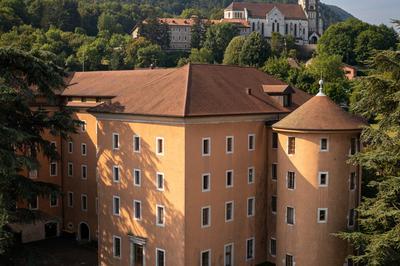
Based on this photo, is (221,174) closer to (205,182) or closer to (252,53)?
(205,182)

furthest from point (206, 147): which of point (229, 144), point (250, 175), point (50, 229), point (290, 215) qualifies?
point (50, 229)

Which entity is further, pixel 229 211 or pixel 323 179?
pixel 229 211

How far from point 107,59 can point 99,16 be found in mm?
65630

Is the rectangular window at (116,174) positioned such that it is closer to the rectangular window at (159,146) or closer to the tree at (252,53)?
the rectangular window at (159,146)

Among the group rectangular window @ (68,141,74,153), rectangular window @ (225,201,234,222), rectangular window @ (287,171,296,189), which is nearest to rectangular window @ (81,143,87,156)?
rectangular window @ (68,141,74,153)

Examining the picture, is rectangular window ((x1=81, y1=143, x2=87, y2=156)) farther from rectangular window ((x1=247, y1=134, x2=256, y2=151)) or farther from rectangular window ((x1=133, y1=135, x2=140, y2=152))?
rectangular window ((x1=247, y1=134, x2=256, y2=151))

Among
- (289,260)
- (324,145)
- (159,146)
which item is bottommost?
(289,260)

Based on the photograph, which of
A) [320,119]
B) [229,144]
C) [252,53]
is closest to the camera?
[320,119]

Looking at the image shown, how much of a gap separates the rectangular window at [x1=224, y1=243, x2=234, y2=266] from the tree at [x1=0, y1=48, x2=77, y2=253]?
524 inches

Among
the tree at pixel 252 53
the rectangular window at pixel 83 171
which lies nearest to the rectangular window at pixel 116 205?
the rectangular window at pixel 83 171

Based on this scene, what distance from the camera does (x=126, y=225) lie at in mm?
43812

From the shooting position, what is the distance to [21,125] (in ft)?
130

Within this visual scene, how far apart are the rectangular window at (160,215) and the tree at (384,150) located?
547 inches

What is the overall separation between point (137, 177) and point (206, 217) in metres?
5.95
